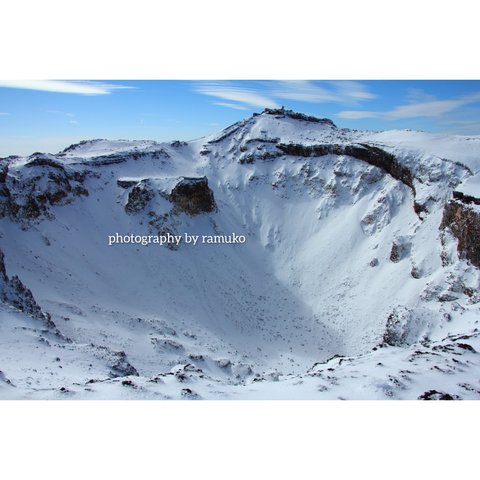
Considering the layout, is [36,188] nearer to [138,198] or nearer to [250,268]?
[138,198]

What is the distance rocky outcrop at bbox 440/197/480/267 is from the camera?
2958 centimetres

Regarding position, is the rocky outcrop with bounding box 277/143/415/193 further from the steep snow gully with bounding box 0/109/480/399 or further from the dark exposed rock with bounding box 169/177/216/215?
the dark exposed rock with bounding box 169/177/216/215

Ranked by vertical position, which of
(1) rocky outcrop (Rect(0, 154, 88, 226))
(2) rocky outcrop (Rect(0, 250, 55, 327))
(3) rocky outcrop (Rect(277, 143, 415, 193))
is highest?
(3) rocky outcrop (Rect(277, 143, 415, 193))

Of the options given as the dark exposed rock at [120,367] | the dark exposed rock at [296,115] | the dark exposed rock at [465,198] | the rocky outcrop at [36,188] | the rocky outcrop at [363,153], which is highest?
the dark exposed rock at [296,115]

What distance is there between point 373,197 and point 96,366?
3666 centimetres

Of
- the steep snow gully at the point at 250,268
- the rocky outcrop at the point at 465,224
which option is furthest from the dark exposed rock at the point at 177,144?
the rocky outcrop at the point at 465,224

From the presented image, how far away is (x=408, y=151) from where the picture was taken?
44906 mm

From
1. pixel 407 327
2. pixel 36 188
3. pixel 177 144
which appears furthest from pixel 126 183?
pixel 407 327

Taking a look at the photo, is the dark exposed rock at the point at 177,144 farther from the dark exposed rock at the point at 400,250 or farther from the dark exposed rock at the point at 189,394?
the dark exposed rock at the point at 189,394

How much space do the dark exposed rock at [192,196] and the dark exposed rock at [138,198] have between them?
266 centimetres

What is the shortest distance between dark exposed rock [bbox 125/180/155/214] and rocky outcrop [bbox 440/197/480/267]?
30.7 m

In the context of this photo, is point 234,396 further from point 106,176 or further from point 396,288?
point 106,176

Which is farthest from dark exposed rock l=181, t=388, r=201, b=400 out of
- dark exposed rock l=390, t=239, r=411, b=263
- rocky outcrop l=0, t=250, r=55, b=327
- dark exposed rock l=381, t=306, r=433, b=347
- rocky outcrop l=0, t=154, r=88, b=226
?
rocky outcrop l=0, t=154, r=88, b=226

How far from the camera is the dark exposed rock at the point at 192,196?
46.5 meters
